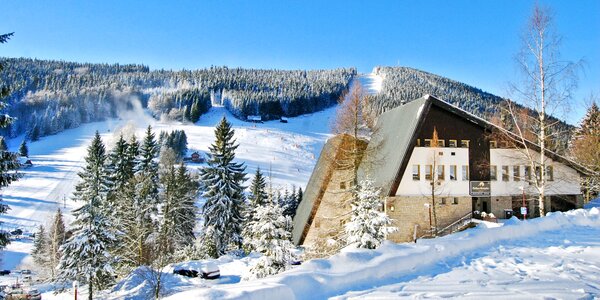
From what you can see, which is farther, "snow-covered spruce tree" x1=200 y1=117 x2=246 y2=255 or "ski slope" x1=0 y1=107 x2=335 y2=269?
"ski slope" x1=0 y1=107 x2=335 y2=269

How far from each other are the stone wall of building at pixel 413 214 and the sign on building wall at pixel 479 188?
1.68 m

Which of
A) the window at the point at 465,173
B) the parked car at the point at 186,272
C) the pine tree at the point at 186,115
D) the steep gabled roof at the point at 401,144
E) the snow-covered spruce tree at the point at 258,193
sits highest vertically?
the pine tree at the point at 186,115

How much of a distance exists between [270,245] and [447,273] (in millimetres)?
10387

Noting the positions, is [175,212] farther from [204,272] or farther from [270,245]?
[270,245]

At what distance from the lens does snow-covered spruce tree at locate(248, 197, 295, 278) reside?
17.6 metres

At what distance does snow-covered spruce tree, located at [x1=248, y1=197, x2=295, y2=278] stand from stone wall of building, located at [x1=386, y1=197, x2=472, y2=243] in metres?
10.6

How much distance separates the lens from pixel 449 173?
89.8 feet

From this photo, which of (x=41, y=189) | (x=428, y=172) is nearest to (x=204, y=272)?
(x=428, y=172)

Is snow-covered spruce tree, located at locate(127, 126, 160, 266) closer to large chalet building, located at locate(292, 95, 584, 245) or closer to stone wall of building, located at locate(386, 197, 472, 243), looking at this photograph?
large chalet building, located at locate(292, 95, 584, 245)

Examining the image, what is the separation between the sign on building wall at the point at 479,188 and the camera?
27234 mm

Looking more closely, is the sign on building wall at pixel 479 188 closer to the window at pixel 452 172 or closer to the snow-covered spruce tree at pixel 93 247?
the window at pixel 452 172

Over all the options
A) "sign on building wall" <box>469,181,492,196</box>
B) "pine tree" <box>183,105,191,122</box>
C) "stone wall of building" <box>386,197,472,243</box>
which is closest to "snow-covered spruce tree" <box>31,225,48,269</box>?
"stone wall of building" <box>386,197,472,243</box>

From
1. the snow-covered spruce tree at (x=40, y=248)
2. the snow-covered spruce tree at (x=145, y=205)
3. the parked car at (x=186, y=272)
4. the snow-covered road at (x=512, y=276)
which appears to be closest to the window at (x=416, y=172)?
the snow-covered road at (x=512, y=276)

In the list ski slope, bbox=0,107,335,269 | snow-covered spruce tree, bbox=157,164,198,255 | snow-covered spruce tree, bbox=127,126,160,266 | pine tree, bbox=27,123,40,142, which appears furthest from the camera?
pine tree, bbox=27,123,40,142
